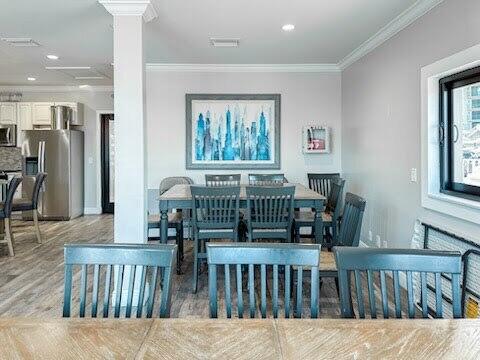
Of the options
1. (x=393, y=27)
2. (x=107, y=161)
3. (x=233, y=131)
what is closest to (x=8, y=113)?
(x=107, y=161)

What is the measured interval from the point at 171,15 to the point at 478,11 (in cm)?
248

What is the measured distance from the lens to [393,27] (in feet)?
13.5

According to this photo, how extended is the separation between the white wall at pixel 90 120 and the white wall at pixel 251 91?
2.78m

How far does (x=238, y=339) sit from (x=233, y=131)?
508 centimetres

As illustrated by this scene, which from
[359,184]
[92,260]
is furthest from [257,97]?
[92,260]

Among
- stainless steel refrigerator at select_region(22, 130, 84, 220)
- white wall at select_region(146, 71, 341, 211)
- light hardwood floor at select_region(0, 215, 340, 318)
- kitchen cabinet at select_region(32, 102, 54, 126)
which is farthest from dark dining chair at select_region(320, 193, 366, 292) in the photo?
kitchen cabinet at select_region(32, 102, 54, 126)

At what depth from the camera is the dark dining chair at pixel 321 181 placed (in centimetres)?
604

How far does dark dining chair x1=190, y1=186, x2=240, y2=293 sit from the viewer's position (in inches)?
148

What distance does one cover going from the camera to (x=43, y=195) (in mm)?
7730

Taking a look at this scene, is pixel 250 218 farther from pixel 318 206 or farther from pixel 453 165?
pixel 453 165

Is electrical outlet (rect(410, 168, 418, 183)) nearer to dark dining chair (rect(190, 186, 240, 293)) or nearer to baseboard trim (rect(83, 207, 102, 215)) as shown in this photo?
dark dining chair (rect(190, 186, 240, 293))

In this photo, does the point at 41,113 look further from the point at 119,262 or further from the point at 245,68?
the point at 119,262

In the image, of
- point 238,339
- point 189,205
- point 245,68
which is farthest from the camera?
point 245,68

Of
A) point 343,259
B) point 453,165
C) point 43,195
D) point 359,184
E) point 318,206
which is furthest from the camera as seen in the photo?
point 43,195
